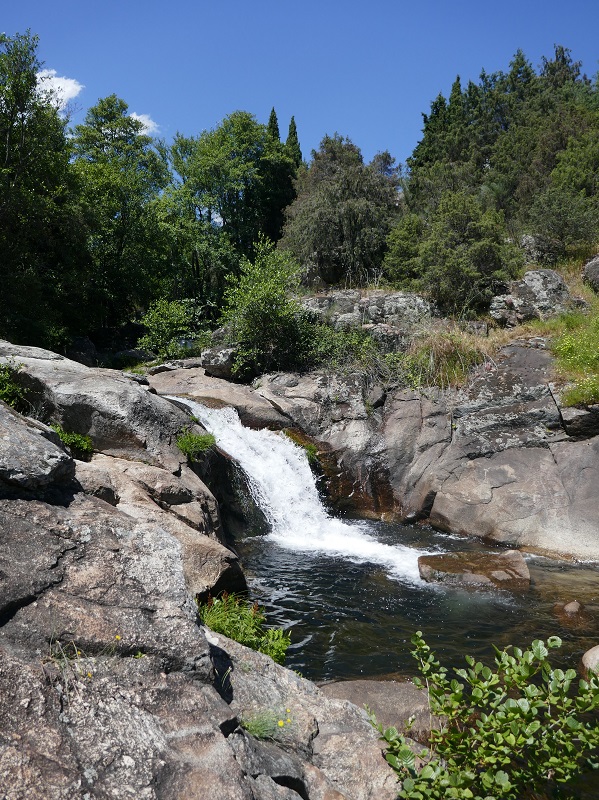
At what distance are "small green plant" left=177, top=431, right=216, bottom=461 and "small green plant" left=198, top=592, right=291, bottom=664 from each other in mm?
4036

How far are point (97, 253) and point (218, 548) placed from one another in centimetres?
2091

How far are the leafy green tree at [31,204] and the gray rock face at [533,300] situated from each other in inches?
577

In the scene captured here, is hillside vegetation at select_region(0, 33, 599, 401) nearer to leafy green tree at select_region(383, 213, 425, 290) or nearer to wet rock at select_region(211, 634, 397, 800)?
leafy green tree at select_region(383, 213, 425, 290)

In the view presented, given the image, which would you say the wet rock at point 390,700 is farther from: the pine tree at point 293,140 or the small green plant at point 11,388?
the pine tree at point 293,140

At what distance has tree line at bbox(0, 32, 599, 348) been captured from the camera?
60.3 feet

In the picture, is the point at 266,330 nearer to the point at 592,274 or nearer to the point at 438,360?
the point at 438,360

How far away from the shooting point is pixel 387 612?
791cm

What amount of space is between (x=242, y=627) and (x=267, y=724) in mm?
2034

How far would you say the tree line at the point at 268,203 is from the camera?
18.4 metres

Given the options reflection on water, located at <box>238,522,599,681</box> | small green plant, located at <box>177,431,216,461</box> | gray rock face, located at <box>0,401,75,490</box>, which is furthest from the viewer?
small green plant, located at <box>177,431,216,461</box>

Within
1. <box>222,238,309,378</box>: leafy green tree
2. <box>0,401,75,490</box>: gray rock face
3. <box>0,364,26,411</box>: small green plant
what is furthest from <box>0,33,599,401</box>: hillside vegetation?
<box>0,401,75,490</box>: gray rock face

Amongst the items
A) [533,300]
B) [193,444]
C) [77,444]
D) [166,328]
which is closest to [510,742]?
[77,444]

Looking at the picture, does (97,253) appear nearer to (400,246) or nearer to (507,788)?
(400,246)

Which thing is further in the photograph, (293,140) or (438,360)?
(293,140)
